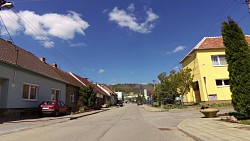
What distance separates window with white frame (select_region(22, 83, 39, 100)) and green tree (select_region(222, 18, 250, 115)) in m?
16.1

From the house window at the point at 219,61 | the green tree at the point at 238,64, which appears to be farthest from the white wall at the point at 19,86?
the house window at the point at 219,61

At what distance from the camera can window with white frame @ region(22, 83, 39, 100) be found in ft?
65.8

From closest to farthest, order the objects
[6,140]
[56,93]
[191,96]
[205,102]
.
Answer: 1. [6,140]
2. [56,93]
3. [205,102]
4. [191,96]

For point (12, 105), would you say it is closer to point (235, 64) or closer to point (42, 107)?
point (42, 107)

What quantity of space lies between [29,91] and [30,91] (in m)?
0.22

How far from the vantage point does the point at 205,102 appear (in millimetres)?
29281

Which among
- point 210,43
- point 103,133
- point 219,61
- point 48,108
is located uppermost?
point 210,43

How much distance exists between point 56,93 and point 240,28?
20.9m

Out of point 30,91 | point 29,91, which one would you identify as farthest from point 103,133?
point 30,91

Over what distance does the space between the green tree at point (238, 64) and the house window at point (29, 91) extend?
635 inches

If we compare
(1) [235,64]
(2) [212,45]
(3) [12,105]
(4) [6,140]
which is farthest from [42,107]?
(2) [212,45]

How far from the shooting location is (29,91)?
20750 millimetres

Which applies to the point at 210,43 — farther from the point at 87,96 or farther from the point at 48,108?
the point at 48,108

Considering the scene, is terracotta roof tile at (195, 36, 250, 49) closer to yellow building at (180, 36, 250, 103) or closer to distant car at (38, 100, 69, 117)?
yellow building at (180, 36, 250, 103)
